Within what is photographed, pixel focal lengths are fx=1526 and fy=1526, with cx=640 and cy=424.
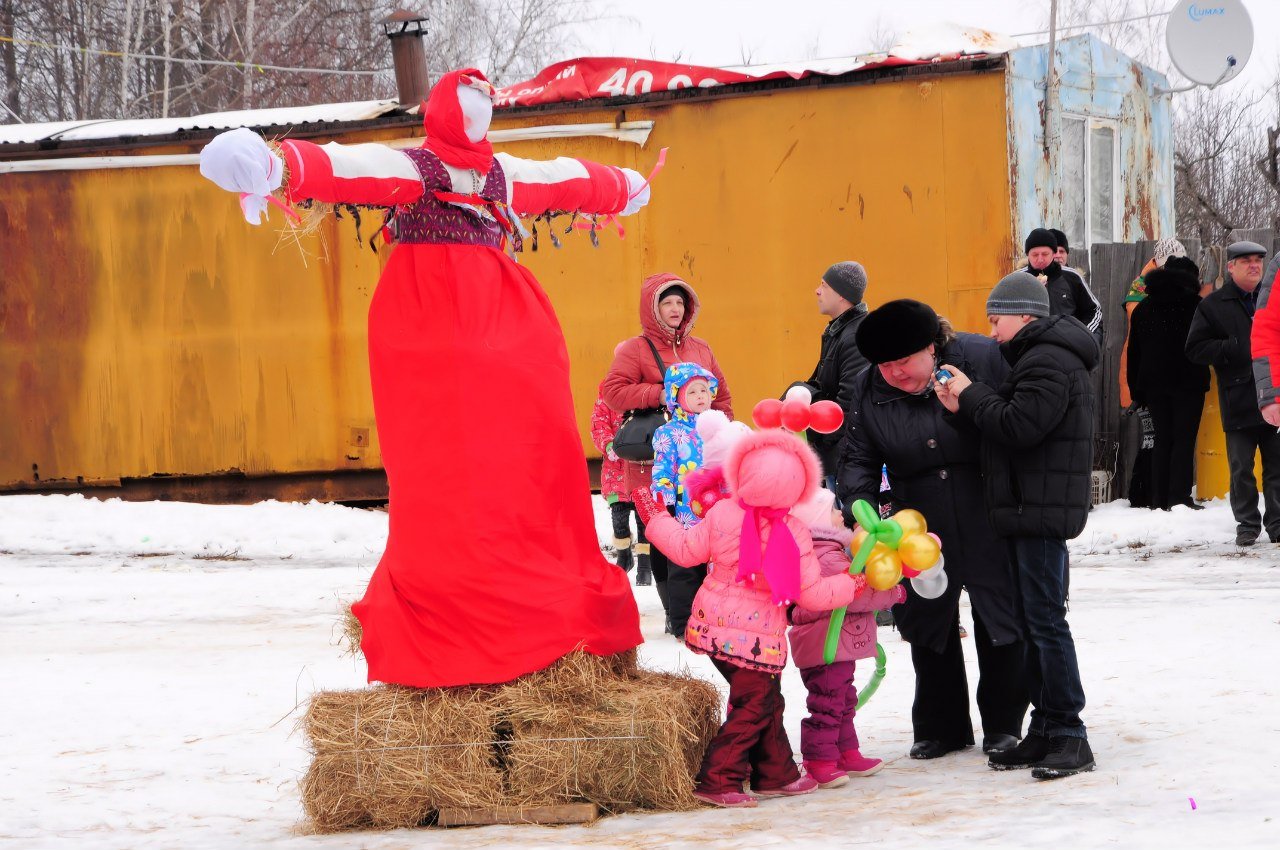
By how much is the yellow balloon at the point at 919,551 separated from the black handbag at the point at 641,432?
7.98 ft

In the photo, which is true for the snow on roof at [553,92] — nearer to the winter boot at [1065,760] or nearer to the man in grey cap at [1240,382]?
the man in grey cap at [1240,382]

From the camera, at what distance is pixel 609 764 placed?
4.71 m

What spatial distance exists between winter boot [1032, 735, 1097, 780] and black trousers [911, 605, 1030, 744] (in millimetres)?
380

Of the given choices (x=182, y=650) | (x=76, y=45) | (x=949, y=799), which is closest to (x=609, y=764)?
(x=949, y=799)

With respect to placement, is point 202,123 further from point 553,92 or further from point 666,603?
point 666,603

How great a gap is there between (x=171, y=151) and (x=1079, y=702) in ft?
32.3

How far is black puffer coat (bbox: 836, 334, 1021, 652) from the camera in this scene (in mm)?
5227

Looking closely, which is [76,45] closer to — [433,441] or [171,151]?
[171,151]

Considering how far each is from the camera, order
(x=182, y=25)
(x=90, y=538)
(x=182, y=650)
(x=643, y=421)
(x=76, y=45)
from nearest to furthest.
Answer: (x=643, y=421) < (x=182, y=650) < (x=90, y=538) < (x=182, y=25) < (x=76, y=45)

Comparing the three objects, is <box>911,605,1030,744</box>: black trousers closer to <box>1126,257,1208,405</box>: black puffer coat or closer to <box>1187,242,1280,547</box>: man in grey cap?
<box>1187,242,1280,547</box>: man in grey cap

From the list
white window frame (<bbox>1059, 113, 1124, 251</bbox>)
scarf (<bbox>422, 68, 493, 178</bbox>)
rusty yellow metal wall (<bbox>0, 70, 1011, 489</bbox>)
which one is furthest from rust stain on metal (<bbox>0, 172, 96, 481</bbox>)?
scarf (<bbox>422, 68, 493, 178</bbox>)

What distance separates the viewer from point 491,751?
4723mm

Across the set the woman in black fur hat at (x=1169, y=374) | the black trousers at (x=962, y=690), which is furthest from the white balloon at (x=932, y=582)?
the woman in black fur hat at (x=1169, y=374)

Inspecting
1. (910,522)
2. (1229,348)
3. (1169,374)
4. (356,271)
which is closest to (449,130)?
(910,522)
